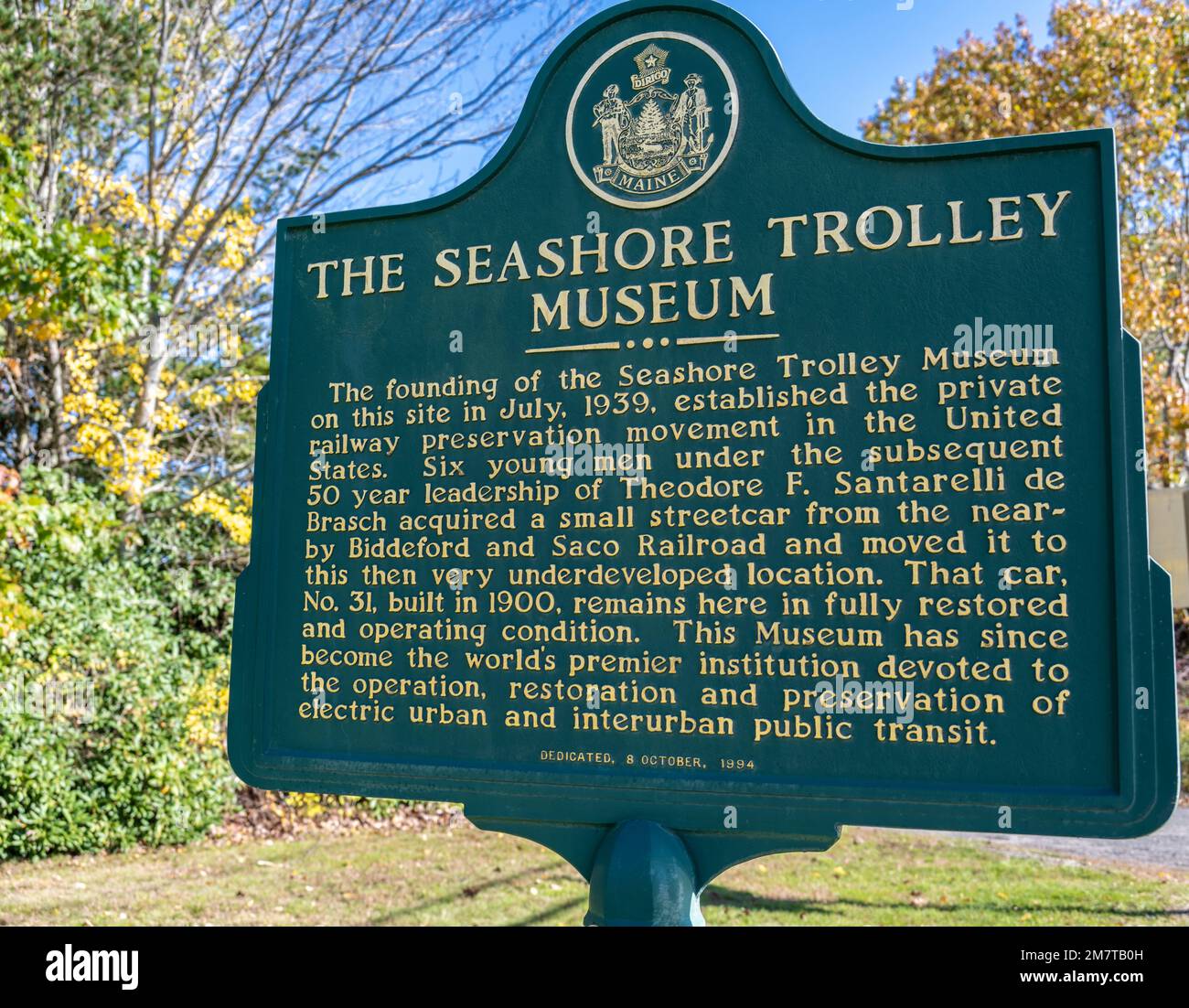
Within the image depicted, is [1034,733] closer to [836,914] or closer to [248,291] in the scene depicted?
[836,914]

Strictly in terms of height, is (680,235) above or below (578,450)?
above

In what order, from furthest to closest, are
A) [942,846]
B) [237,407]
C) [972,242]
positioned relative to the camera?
[237,407]
[942,846]
[972,242]

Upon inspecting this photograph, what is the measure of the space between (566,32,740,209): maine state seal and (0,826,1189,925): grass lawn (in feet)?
15.4

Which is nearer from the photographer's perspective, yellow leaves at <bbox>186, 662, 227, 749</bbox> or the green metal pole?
the green metal pole

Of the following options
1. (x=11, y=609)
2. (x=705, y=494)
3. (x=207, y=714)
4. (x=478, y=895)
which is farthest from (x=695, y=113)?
(x=207, y=714)

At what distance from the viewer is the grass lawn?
21.0 ft

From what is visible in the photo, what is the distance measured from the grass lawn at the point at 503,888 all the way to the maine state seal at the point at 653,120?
15.4 ft

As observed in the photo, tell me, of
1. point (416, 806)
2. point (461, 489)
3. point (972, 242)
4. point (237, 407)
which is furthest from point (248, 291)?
→ point (972, 242)

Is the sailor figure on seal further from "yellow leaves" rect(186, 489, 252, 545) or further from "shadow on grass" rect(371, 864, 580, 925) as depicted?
"yellow leaves" rect(186, 489, 252, 545)

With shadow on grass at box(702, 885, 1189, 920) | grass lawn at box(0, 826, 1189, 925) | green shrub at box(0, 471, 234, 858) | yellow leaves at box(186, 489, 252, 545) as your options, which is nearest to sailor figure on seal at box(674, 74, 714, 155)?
grass lawn at box(0, 826, 1189, 925)

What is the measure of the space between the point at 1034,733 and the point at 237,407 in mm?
10776

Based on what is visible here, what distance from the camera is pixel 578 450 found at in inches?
134

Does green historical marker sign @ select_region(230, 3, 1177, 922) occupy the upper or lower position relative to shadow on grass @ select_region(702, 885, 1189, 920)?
upper

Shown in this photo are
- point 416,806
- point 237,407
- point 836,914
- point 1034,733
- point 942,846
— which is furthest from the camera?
point 237,407
